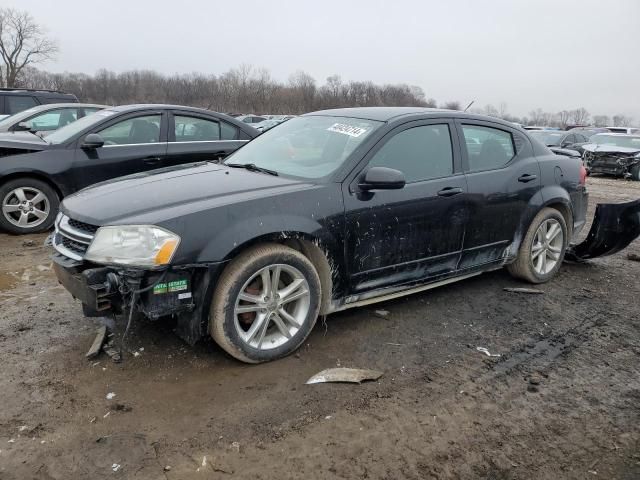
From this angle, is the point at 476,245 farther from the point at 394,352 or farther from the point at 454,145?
the point at 394,352

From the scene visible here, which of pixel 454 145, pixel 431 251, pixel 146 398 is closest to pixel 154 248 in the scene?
pixel 146 398

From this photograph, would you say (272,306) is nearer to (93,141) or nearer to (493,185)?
(493,185)

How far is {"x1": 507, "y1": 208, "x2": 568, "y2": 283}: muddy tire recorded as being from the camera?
4.93m

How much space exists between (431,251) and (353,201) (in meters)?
0.87

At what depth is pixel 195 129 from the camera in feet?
23.5

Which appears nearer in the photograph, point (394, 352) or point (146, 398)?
point (146, 398)

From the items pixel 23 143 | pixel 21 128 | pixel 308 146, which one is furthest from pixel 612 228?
pixel 21 128

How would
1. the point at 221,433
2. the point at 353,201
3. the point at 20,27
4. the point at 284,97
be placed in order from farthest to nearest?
the point at 284,97
the point at 20,27
the point at 353,201
the point at 221,433

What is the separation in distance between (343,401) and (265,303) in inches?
30.9

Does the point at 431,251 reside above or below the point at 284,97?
below

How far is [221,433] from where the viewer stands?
270 centimetres

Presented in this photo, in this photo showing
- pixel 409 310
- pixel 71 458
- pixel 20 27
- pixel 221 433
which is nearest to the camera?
pixel 71 458

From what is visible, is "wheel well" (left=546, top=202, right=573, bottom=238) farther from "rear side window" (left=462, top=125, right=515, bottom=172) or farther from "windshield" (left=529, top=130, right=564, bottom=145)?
"windshield" (left=529, top=130, right=564, bottom=145)

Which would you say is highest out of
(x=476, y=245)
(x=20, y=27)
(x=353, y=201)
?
(x=20, y=27)
